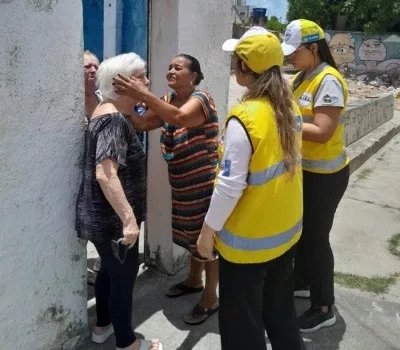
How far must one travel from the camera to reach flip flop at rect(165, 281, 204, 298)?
3.59 meters

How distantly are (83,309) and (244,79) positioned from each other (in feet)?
5.48

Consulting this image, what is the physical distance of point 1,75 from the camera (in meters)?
2.10

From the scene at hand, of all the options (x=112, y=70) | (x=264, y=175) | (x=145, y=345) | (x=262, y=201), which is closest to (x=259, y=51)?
(x=264, y=175)

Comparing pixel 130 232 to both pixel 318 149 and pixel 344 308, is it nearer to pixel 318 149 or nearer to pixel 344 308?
pixel 318 149

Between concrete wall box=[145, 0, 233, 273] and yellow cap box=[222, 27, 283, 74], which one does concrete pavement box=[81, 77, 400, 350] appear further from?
yellow cap box=[222, 27, 283, 74]

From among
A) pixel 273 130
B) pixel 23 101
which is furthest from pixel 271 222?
pixel 23 101

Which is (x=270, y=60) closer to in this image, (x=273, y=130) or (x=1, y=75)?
(x=273, y=130)

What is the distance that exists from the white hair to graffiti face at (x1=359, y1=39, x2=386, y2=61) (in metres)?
24.4

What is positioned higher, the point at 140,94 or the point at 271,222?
the point at 140,94

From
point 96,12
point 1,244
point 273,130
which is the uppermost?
point 96,12

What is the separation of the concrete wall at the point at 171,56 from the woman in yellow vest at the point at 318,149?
84 cm

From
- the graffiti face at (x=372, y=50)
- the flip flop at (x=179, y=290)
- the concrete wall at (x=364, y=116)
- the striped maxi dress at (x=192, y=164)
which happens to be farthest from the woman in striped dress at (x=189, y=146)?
the graffiti face at (x=372, y=50)

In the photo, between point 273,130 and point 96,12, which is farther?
point 96,12

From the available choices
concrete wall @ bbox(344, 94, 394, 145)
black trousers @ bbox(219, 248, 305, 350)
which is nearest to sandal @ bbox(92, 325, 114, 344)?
black trousers @ bbox(219, 248, 305, 350)
